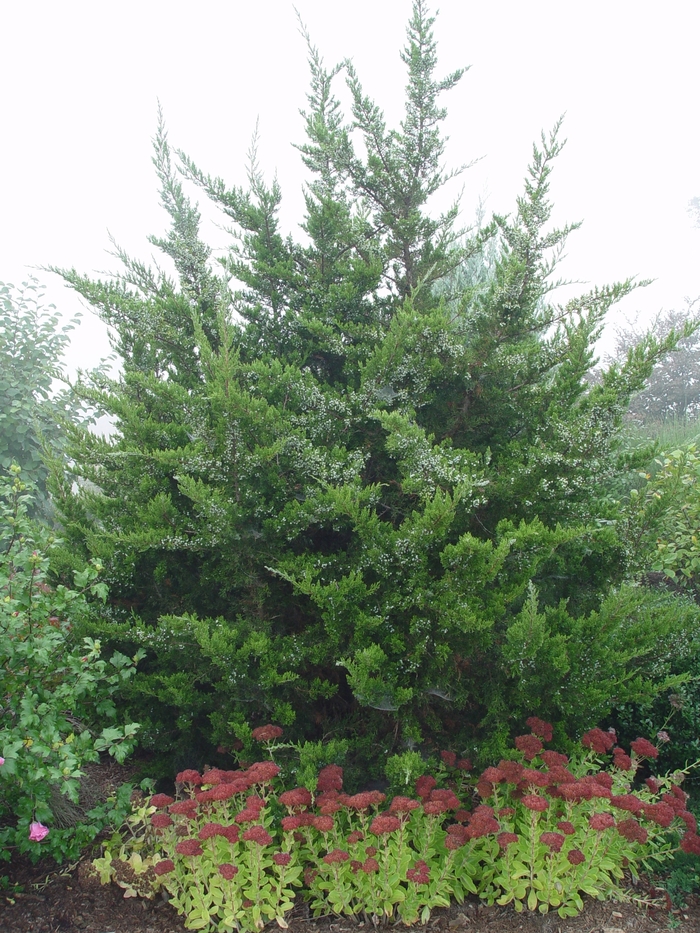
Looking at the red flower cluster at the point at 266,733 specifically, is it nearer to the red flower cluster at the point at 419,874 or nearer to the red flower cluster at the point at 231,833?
the red flower cluster at the point at 231,833

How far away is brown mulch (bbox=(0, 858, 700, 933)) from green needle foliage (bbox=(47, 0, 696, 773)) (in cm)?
64

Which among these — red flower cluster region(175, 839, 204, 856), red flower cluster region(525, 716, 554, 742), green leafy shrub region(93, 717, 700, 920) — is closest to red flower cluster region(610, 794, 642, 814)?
green leafy shrub region(93, 717, 700, 920)

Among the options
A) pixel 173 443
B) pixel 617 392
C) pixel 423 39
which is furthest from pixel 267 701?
pixel 423 39

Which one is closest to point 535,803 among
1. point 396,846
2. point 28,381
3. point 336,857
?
point 396,846

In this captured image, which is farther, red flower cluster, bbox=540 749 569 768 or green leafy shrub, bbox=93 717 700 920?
red flower cluster, bbox=540 749 569 768

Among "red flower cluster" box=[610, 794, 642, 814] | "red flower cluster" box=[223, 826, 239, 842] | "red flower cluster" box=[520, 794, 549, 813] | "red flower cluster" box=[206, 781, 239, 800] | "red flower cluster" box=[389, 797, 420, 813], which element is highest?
"red flower cluster" box=[610, 794, 642, 814]

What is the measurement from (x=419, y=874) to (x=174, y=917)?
1033 mm

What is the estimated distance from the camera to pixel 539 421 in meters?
3.30

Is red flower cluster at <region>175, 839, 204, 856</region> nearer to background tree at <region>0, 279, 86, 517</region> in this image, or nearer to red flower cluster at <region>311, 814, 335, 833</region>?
red flower cluster at <region>311, 814, 335, 833</region>

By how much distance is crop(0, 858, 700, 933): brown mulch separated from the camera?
2396 mm

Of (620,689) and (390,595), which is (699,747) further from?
(390,595)

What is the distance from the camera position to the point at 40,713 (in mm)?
2480

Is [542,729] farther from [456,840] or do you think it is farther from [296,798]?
[296,798]

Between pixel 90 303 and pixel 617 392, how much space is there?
2910 millimetres
